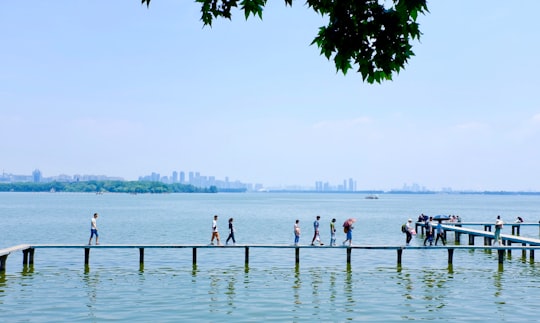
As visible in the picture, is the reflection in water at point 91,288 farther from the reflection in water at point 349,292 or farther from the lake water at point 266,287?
the reflection in water at point 349,292

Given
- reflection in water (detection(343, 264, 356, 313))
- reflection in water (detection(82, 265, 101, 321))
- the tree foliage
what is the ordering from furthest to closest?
reflection in water (detection(343, 264, 356, 313)), reflection in water (detection(82, 265, 101, 321)), the tree foliage

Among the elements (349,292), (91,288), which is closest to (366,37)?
(349,292)

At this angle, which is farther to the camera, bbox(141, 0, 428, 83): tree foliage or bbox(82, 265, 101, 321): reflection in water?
bbox(82, 265, 101, 321): reflection in water

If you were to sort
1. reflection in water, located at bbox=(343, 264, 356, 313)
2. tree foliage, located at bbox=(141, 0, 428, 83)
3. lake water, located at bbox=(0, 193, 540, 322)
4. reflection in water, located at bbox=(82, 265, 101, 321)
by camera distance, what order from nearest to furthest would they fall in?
tree foliage, located at bbox=(141, 0, 428, 83) < lake water, located at bbox=(0, 193, 540, 322) < reflection in water, located at bbox=(82, 265, 101, 321) < reflection in water, located at bbox=(343, 264, 356, 313)

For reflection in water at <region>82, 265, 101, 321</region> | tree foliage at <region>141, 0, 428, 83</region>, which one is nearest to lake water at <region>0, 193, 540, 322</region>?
reflection in water at <region>82, 265, 101, 321</region>

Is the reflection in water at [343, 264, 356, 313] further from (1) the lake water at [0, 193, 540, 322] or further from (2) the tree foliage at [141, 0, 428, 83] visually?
(2) the tree foliage at [141, 0, 428, 83]

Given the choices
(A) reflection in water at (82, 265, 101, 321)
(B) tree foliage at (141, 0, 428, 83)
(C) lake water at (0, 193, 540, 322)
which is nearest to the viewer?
(B) tree foliage at (141, 0, 428, 83)

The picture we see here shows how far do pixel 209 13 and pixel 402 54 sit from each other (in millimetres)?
2917

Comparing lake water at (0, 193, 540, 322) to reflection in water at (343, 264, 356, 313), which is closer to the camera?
lake water at (0, 193, 540, 322)

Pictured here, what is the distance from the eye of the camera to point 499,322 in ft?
66.6

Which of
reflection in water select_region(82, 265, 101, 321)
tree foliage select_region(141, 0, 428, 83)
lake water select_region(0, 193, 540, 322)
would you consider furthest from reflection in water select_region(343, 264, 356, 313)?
tree foliage select_region(141, 0, 428, 83)

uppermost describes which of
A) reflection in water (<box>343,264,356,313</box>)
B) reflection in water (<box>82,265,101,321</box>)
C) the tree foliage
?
the tree foliage

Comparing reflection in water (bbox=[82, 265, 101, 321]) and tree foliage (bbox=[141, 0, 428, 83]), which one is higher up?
tree foliage (bbox=[141, 0, 428, 83])

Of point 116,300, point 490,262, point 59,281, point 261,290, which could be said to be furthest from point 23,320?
point 490,262
